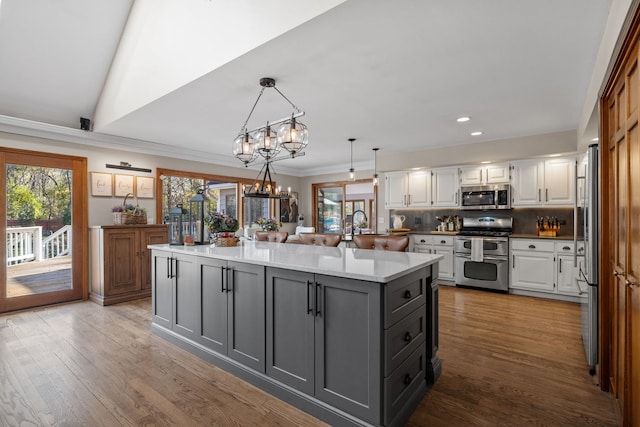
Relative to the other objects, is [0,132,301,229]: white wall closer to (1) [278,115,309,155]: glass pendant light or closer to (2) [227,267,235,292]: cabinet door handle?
(2) [227,267,235,292]: cabinet door handle

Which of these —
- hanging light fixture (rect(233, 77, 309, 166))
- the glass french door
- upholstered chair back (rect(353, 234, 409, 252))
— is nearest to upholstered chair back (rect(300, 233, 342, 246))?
upholstered chair back (rect(353, 234, 409, 252))

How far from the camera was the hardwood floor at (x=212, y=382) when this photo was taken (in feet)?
6.43

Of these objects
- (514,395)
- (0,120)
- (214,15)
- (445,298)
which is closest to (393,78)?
(214,15)

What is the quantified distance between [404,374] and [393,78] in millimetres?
2374

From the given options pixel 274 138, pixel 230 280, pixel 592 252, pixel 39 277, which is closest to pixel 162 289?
pixel 230 280

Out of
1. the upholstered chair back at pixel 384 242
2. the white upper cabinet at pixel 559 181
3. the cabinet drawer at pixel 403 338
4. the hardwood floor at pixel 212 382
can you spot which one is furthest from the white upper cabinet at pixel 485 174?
the cabinet drawer at pixel 403 338

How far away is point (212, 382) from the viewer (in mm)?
2396

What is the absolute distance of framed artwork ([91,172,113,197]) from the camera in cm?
478

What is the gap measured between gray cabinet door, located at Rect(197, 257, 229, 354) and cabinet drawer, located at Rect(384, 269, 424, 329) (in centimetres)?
138

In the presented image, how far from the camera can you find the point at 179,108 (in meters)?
3.57

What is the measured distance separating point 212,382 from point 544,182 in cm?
519

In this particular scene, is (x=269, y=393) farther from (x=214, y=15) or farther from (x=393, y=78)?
(x=214, y=15)

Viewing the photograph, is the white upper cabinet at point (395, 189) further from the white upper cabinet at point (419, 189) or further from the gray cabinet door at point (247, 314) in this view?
the gray cabinet door at point (247, 314)

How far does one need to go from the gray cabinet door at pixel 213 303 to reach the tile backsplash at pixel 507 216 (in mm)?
4448
